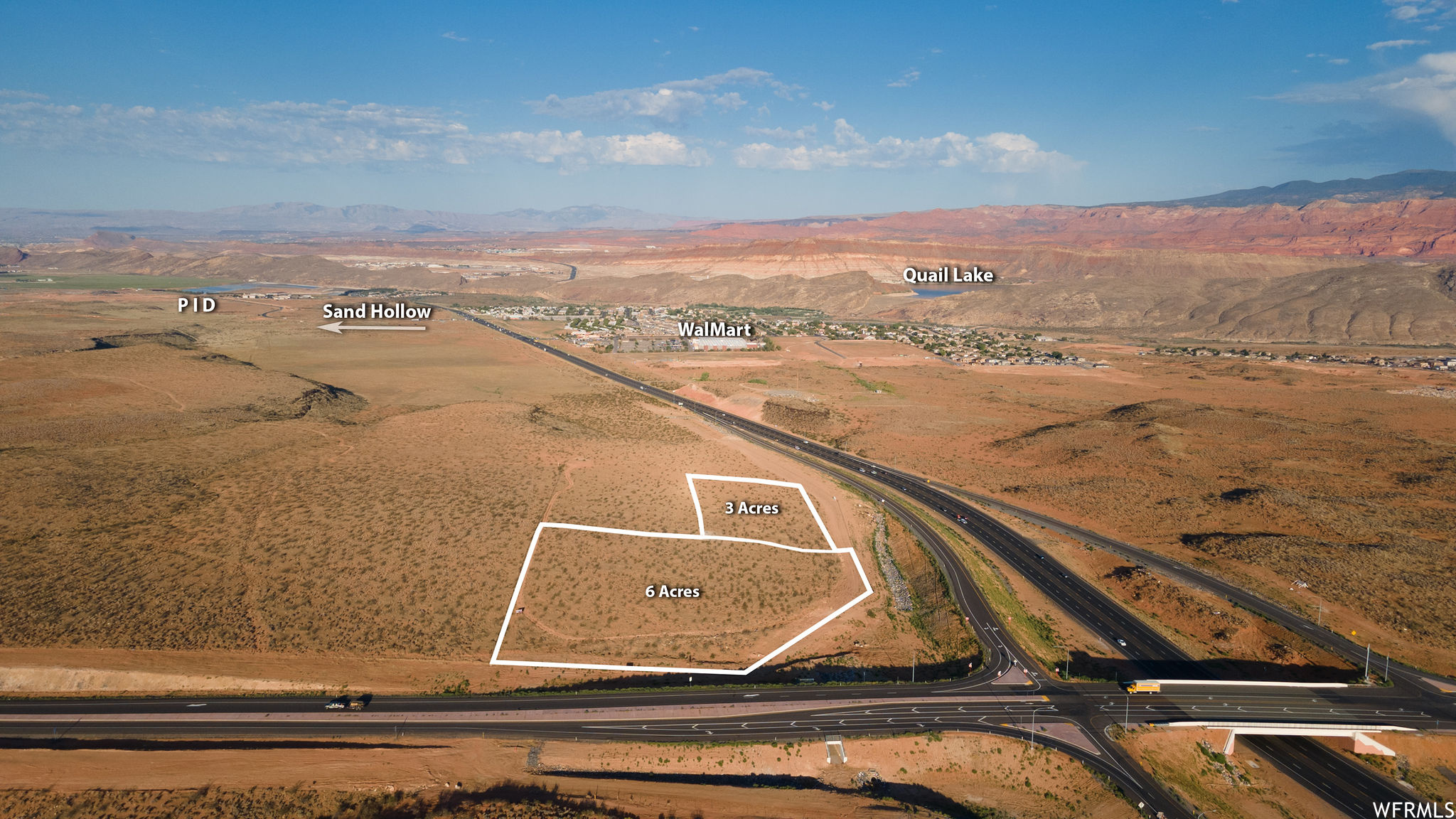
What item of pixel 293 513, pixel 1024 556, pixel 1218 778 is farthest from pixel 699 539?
pixel 1218 778

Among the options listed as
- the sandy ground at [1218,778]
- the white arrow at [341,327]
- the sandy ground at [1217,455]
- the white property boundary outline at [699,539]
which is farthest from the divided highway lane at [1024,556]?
the white arrow at [341,327]

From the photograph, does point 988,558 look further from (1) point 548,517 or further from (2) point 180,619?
(2) point 180,619

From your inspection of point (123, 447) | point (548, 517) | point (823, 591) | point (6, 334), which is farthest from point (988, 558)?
point (6, 334)

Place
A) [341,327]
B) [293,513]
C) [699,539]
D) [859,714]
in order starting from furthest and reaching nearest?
[341,327] < [699,539] < [293,513] < [859,714]

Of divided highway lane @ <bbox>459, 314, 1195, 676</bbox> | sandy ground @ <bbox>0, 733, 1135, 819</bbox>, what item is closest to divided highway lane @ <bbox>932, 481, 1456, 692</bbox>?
divided highway lane @ <bbox>459, 314, 1195, 676</bbox>

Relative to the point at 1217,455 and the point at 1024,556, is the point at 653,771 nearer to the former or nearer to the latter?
the point at 1024,556
